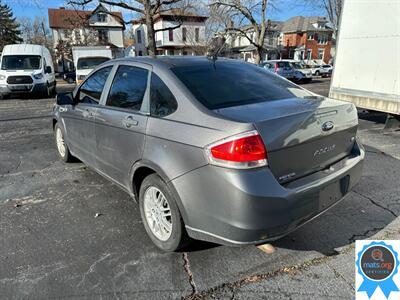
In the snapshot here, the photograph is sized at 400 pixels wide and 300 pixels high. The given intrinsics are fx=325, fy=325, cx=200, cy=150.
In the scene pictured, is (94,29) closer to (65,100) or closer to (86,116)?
(65,100)

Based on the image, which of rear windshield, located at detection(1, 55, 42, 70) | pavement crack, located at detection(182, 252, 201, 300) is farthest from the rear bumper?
rear windshield, located at detection(1, 55, 42, 70)

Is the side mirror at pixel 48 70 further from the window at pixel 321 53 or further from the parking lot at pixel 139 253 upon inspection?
the window at pixel 321 53

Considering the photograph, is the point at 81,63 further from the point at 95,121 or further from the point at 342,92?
the point at 95,121

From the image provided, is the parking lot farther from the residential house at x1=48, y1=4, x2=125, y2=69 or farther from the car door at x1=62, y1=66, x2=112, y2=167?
the residential house at x1=48, y1=4, x2=125, y2=69

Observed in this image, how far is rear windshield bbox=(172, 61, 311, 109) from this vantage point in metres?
2.69

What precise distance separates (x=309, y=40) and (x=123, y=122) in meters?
59.3

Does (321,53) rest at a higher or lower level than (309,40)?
lower

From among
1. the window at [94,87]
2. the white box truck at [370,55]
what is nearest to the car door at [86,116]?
the window at [94,87]

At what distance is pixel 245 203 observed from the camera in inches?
84.6

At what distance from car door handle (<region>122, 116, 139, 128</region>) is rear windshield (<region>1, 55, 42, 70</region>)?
14511 mm

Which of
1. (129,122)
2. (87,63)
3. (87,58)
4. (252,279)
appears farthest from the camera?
(87,58)

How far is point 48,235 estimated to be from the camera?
321 cm

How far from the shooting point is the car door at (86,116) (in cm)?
381

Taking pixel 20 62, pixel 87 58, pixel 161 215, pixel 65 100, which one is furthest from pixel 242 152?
pixel 87 58
